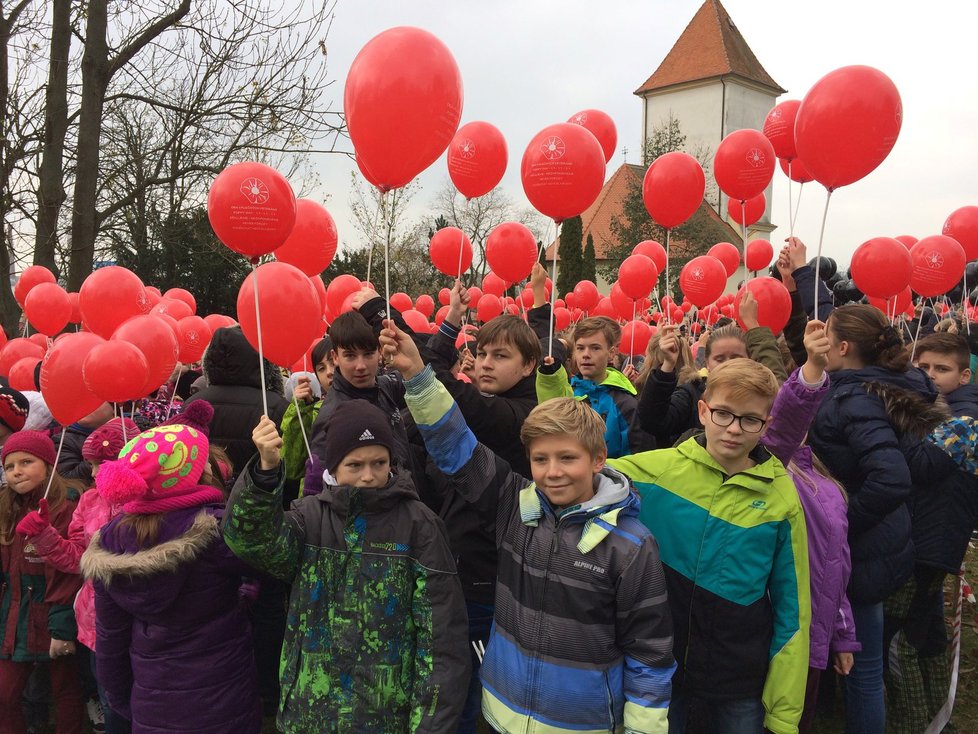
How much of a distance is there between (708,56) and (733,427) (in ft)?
137

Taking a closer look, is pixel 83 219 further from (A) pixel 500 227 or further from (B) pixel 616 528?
(B) pixel 616 528

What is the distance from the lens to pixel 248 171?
2605 millimetres

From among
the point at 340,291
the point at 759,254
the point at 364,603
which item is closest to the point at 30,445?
the point at 364,603

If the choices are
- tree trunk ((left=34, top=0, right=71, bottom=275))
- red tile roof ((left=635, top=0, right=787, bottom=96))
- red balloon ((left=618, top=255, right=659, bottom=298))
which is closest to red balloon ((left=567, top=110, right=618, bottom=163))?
red balloon ((left=618, top=255, right=659, bottom=298))

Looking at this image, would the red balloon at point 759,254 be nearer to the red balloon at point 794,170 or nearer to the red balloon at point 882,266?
the red balloon at point 794,170

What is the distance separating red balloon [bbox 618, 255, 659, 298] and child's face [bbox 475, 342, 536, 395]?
402 cm

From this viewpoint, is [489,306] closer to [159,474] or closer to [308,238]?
[308,238]

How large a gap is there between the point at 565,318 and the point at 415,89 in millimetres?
8523

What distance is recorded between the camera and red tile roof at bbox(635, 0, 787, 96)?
37062 millimetres

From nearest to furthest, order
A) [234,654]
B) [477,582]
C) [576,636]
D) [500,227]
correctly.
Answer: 1. [576,636]
2. [234,654]
3. [477,582]
4. [500,227]

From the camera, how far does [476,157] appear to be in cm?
400

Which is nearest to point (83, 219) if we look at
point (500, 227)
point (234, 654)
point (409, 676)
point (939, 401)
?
point (500, 227)

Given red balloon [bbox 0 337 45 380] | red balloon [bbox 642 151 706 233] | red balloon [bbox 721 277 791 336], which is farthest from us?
red balloon [bbox 0 337 45 380]

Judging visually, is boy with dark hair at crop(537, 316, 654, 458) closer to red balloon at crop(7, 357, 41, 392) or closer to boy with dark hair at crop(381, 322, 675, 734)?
boy with dark hair at crop(381, 322, 675, 734)
